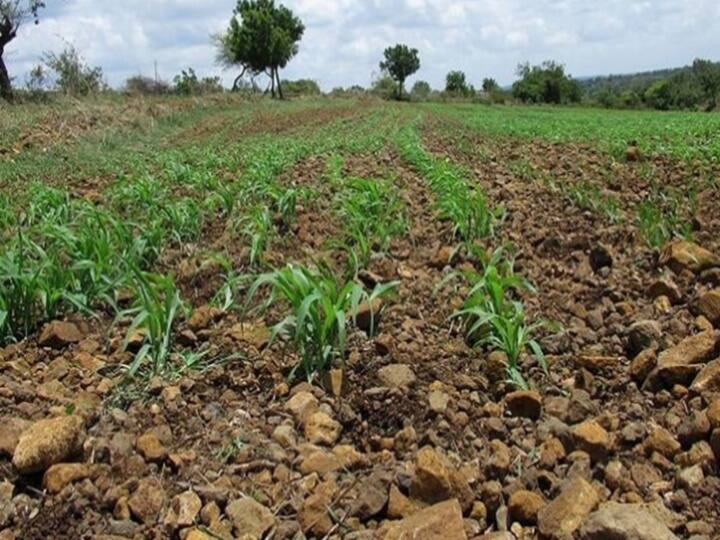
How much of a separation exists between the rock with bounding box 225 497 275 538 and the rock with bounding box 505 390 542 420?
2.61 ft

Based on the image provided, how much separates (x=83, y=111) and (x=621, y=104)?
4754 centimetres

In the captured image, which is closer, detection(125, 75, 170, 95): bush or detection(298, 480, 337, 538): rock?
detection(298, 480, 337, 538): rock

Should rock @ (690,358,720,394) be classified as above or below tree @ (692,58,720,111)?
below

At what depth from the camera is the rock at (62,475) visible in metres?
1.71

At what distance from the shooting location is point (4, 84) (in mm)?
21172

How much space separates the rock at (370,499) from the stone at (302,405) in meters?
0.39

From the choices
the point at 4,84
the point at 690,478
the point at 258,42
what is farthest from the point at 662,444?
the point at 258,42

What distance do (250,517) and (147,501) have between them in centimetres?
25

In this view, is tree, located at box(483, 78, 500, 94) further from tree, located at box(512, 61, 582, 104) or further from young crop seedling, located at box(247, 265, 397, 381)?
young crop seedling, located at box(247, 265, 397, 381)

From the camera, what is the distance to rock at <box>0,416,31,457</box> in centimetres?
183

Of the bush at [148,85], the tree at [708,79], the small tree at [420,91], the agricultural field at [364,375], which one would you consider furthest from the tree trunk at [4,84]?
the tree at [708,79]

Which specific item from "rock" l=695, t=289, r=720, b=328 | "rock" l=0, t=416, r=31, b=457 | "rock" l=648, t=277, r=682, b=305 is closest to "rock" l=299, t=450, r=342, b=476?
"rock" l=0, t=416, r=31, b=457

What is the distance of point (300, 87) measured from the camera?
2056 inches

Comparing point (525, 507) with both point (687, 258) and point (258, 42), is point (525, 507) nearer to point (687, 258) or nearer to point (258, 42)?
point (687, 258)
